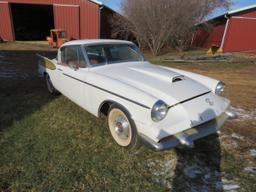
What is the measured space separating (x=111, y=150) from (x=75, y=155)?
560 millimetres

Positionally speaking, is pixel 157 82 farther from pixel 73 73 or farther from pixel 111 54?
pixel 73 73

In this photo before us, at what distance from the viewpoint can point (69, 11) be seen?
17.4 meters

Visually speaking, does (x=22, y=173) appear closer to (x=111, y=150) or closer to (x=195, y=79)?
(x=111, y=150)

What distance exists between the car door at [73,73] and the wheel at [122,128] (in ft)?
2.96

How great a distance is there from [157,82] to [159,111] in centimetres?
71

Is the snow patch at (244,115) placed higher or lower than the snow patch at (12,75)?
higher

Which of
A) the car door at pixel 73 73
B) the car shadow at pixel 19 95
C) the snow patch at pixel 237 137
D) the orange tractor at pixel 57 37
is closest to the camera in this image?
the snow patch at pixel 237 137

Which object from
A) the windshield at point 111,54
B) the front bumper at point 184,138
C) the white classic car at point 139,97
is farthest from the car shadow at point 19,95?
the front bumper at point 184,138

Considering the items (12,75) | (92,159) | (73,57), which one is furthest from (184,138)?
(12,75)

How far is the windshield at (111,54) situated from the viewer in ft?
12.5

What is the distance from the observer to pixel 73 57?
13.6 ft

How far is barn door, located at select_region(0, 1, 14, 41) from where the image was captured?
17.4m

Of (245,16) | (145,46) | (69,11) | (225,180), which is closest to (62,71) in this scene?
(225,180)

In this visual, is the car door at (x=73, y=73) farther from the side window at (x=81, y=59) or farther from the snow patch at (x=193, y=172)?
the snow patch at (x=193, y=172)
